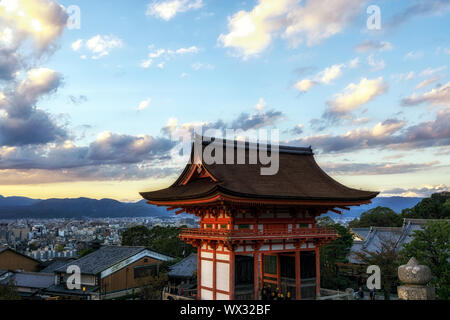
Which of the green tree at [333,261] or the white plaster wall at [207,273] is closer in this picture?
the white plaster wall at [207,273]

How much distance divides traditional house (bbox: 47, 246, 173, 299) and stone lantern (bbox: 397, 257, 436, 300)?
38.4m

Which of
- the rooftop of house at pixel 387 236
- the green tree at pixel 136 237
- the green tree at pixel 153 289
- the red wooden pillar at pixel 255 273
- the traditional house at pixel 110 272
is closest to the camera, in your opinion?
the red wooden pillar at pixel 255 273

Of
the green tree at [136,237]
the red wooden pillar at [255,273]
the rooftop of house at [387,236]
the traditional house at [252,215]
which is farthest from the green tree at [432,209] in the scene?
the red wooden pillar at [255,273]

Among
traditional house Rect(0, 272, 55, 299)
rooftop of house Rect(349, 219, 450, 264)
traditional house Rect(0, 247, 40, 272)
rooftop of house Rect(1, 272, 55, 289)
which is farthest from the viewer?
traditional house Rect(0, 247, 40, 272)

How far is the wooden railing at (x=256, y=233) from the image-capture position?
22891 mm

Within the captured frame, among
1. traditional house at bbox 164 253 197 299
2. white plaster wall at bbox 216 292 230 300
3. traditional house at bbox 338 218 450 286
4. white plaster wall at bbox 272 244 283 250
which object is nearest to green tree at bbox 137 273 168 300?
traditional house at bbox 164 253 197 299

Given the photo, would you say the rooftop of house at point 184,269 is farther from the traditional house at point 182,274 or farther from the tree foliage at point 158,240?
the tree foliage at point 158,240

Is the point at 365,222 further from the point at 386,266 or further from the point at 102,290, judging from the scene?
the point at 102,290

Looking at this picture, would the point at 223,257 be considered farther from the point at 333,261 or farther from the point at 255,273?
the point at 333,261

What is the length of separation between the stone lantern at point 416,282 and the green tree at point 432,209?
66.9m

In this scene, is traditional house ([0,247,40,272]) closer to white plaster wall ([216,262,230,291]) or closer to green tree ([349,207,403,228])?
white plaster wall ([216,262,230,291])

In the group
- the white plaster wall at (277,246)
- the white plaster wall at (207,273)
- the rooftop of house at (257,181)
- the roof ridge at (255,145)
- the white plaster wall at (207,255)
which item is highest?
the roof ridge at (255,145)

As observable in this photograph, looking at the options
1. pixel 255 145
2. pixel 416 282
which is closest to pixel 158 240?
pixel 255 145

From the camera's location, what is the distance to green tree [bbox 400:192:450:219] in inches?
2757
